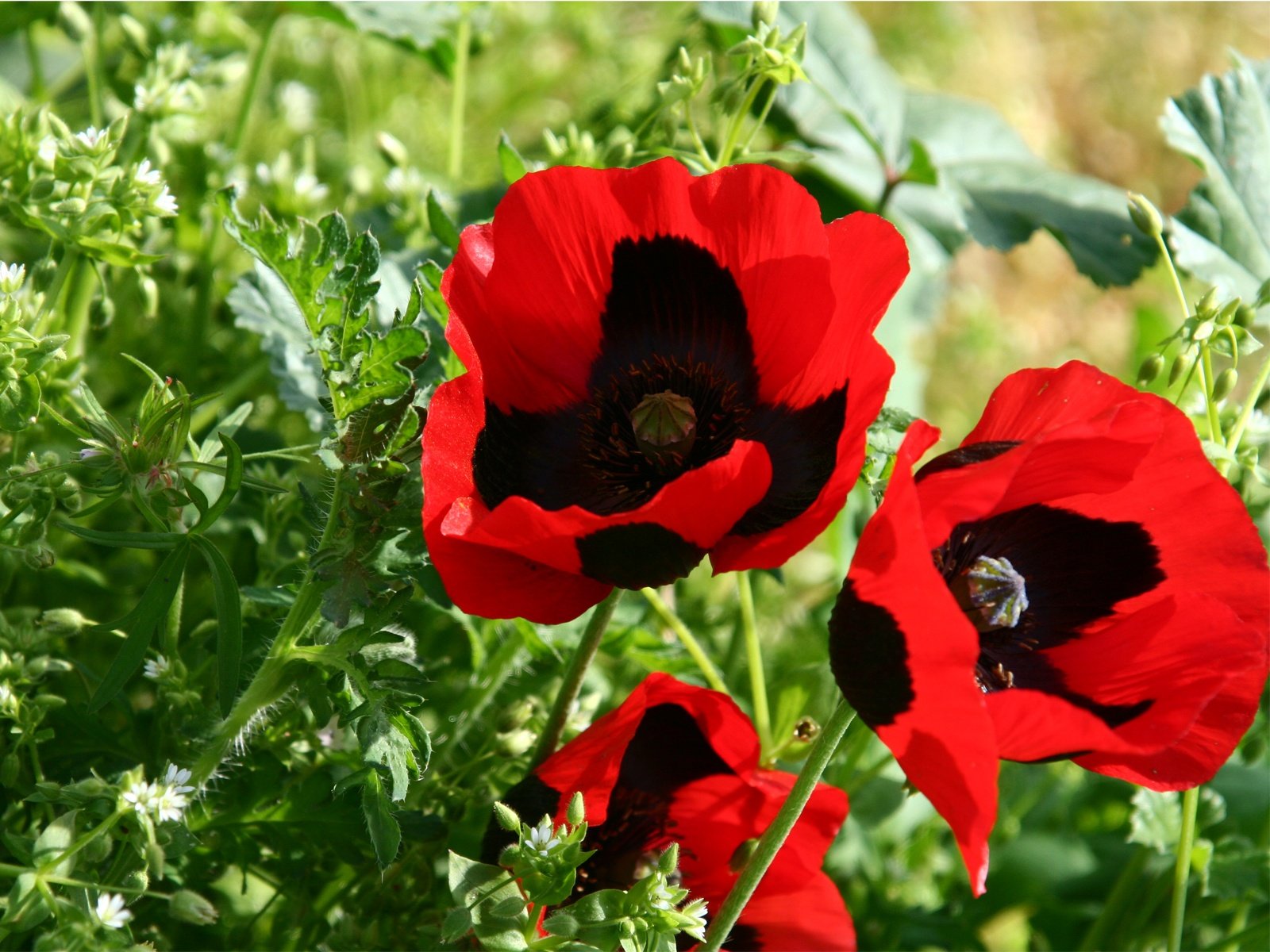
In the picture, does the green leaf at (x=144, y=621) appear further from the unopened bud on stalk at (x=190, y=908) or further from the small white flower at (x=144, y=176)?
the small white flower at (x=144, y=176)

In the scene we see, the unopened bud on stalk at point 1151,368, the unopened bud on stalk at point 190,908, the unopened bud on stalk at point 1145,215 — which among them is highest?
the unopened bud on stalk at point 1145,215

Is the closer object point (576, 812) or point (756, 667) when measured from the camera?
point (576, 812)

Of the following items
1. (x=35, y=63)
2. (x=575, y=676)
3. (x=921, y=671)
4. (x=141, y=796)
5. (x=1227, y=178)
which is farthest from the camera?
(x=35, y=63)

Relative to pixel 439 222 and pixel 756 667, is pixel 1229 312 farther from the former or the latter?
pixel 439 222

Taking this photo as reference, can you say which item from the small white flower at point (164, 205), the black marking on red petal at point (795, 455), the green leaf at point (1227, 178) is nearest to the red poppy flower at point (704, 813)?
the black marking on red petal at point (795, 455)

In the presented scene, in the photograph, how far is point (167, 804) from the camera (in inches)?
28.4

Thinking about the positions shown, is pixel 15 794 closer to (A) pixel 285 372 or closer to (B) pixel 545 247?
(A) pixel 285 372

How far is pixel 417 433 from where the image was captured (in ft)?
2.54

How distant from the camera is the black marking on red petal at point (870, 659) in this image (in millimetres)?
634

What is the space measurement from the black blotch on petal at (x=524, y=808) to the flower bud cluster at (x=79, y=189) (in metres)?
0.44

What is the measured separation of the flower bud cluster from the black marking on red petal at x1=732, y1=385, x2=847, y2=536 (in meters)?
0.43

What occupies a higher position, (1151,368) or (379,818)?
(1151,368)

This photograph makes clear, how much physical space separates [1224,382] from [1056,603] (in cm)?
22

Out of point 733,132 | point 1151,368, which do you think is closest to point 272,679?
point 733,132
